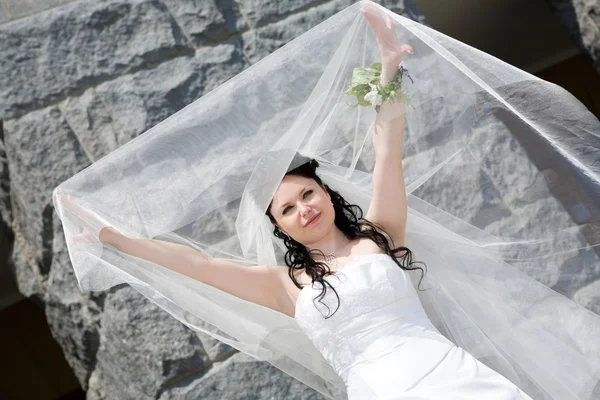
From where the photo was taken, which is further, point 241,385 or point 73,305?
point 73,305

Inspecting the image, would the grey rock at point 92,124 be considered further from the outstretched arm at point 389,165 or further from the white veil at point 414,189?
the outstretched arm at point 389,165

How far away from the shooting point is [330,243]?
7.82ft

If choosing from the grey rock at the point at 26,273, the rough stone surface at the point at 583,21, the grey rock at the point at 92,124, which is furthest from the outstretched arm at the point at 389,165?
the rough stone surface at the point at 583,21

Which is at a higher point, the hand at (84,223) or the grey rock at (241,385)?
the hand at (84,223)

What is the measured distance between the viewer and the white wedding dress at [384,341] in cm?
209

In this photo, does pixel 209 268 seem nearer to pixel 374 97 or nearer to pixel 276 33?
pixel 374 97

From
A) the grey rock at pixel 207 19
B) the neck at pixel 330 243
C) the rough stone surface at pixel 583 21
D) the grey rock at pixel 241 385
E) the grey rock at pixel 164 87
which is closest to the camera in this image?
the neck at pixel 330 243

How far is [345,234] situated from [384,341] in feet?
1.32

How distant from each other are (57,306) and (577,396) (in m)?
1.86

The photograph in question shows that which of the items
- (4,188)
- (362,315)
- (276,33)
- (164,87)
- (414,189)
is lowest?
(4,188)

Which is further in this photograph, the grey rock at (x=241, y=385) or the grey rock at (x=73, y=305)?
the grey rock at (x=73, y=305)

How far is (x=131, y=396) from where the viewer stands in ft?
9.29

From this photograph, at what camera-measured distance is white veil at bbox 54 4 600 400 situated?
2285mm

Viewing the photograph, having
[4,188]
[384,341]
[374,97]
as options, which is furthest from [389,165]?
[4,188]
